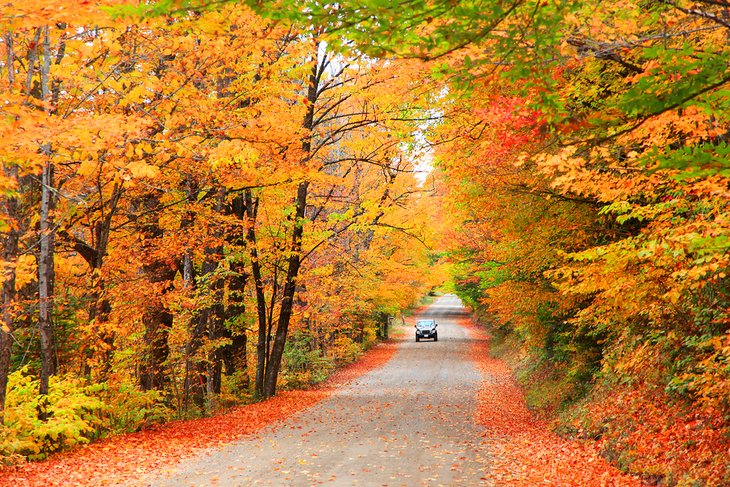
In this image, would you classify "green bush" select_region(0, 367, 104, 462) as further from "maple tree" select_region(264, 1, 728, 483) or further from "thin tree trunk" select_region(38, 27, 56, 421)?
"maple tree" select_region(264, 1, 728, 483)

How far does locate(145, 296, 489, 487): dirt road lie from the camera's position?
928 cm

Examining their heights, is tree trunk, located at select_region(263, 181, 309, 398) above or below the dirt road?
above

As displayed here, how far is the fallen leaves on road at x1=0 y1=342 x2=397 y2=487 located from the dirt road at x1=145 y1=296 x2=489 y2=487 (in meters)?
0.51

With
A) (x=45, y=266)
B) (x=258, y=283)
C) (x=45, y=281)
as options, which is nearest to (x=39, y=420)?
(x=45, y=281)

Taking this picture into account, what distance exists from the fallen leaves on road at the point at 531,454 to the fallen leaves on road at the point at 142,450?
5101 millimetres

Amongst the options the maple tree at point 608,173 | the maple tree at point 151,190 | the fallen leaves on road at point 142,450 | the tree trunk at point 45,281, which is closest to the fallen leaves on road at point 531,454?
the maple tree at point 608,173

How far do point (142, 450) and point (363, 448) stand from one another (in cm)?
386

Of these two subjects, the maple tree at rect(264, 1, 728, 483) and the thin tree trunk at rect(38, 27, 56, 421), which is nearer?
the maple tree at rect(264, 1, 728, 483)

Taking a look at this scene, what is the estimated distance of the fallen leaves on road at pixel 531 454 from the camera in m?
9.01

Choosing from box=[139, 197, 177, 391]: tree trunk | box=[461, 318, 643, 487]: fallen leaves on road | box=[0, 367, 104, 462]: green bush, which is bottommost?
box=[461, 318, 643, 487]: fallen leaves on road

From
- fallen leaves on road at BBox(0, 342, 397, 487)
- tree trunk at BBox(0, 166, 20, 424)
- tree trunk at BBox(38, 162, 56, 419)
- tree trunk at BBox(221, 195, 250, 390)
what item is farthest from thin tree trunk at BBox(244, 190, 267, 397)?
tree trunk at BBox(0, 166, 20, 424)

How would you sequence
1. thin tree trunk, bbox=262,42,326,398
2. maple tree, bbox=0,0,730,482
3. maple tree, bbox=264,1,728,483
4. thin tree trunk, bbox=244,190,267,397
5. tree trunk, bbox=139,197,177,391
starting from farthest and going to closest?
thin tree trunk, bbox=244,190,267,397 → thin tree trunk, bbox=262,42,326,398 → tree trunk, bbox=139,197,177,391 → maple tree, bbox=0,0,730,482 → maple tree, bbox=264,1,728,483

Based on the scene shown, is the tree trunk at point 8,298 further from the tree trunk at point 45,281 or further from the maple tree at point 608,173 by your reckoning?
the maple tree at point 608,173

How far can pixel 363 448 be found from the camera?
11.8 metres
